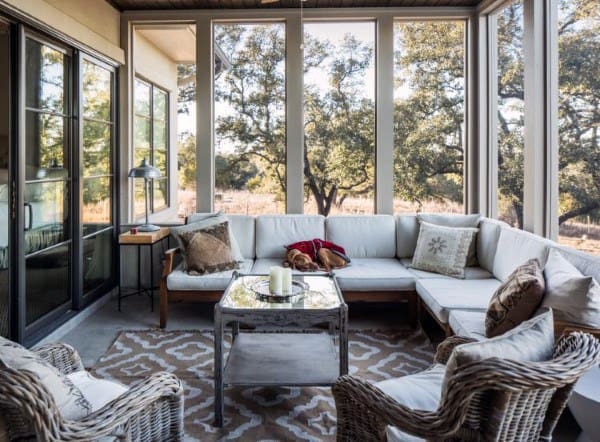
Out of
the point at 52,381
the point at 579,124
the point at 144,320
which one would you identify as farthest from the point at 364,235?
the point at 52,381

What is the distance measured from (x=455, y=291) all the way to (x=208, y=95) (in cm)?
312

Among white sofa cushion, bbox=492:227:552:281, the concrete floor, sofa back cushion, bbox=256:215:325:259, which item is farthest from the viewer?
sofa back cushion, bbox=256:215:325:259

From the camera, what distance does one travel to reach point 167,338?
3.52 meters

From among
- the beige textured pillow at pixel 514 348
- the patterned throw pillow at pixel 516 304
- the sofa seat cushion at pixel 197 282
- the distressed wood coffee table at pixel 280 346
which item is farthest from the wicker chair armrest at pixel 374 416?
the sofa seat cushion at pixel 197 282

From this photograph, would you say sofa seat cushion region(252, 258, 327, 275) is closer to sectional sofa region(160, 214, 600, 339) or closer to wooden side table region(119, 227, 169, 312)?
sectional sofa region(160, 214, 600, 339)

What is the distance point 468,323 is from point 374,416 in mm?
1347

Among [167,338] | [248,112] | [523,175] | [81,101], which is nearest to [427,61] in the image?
[523,175]

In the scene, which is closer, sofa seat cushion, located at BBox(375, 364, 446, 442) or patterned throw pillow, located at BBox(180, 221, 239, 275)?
sofa seat cushion, located at BBox(375, 364, 446, 442)

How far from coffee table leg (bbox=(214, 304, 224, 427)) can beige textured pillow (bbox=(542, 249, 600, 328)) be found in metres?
1.66

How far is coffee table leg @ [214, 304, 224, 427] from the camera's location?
7.63 ft

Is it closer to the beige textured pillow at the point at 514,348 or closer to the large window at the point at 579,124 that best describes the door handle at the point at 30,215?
the beige textured pillow at the point at 514,348

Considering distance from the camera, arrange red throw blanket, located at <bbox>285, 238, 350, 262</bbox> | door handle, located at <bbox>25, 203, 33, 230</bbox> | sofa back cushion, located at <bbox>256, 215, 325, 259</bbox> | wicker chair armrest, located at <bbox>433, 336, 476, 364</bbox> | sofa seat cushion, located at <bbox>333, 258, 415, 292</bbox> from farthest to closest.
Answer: sofa back cushion, located at <bbox>256, 215, 325, 259</bbox> → red throw blanket, located at <bbox>285, 238, 350, 262</bbox> → sofa seat cushion, located at <bbox>333, 258, 415, 292</bbox> → door handle, located at <bbox>25, 203, 33, 230</bbox> → wicker chair armrest, located at <bbox>433, 336, 476, 364</bbox>

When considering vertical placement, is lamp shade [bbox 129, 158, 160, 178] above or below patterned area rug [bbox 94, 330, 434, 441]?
above

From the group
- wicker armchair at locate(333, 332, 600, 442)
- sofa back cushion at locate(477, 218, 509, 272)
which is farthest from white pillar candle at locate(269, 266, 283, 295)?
sofa back cushion at locate(477, 218, 509, 272)
